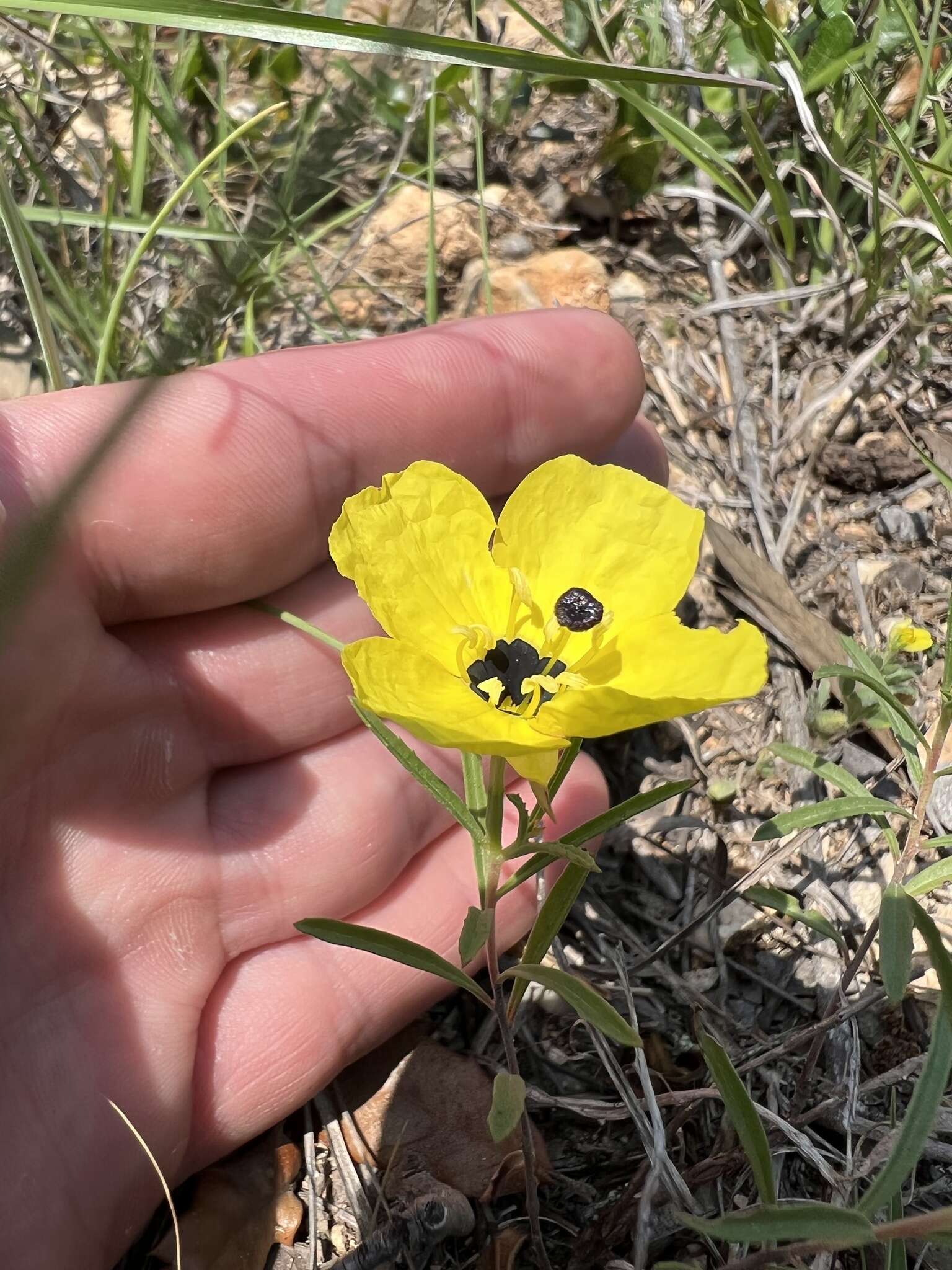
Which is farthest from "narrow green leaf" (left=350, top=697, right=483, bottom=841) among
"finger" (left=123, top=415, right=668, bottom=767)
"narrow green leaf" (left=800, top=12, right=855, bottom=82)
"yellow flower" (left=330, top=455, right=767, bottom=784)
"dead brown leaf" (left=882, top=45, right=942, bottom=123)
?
"dead brown leaf" (left=882, top=45, right=942, bottom=123)

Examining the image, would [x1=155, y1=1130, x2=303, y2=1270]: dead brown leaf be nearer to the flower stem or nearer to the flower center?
the flower stem

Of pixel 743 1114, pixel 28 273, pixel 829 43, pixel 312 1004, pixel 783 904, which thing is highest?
pixel 829 43

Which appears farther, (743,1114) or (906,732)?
(906,732)

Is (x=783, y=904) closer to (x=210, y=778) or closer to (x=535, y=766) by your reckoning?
(x=535, y=766)

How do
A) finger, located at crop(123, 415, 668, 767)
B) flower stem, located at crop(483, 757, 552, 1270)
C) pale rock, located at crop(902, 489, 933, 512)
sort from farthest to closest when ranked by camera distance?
pale rock, located at crop(902, 489, 933, 512)
finger, located at crop(123, 415, 668, 767)
flower stem, located at crop(483, 757, 552, 1270)

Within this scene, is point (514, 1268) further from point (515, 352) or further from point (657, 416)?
point (657, 416)

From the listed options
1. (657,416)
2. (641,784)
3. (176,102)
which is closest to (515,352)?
(657,416)

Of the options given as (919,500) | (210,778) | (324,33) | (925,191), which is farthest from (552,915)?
(919,500)
